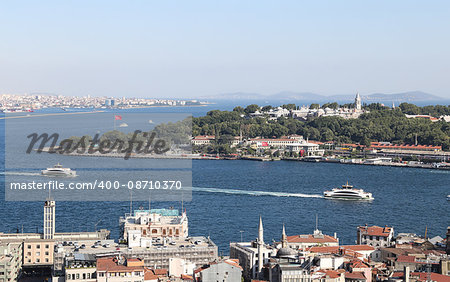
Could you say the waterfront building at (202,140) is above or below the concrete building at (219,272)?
below

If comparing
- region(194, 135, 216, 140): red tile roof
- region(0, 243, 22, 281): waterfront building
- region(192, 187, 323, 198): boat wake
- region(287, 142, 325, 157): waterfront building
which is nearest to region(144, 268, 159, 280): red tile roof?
region(0, 243, 22, 281): waterfront building

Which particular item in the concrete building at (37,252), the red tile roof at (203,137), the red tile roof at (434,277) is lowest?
the red tile roof at (203,137)

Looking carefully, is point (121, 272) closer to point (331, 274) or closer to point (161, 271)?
point (161, 271)

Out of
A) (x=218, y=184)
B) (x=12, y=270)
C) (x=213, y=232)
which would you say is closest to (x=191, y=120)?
(x=218, y=184)

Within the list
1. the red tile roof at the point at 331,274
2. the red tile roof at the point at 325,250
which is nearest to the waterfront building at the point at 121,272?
the red tile roof at the point at 331,274

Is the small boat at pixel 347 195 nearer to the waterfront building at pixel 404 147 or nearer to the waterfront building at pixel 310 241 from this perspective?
the waterfront building at pixel 310 241

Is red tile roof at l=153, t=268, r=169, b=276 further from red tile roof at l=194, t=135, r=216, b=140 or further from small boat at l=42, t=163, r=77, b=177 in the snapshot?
A: red tile roof at l=194, t=135, r=216, b=140

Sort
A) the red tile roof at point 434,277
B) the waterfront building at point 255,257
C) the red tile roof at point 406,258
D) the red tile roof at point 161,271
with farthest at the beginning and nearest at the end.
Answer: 1. the red tile roof at point 406,258
2. the waterfront building at point 255,257
3. the red tile roof at point 161,271
4. the red tile roof at point 434,277
